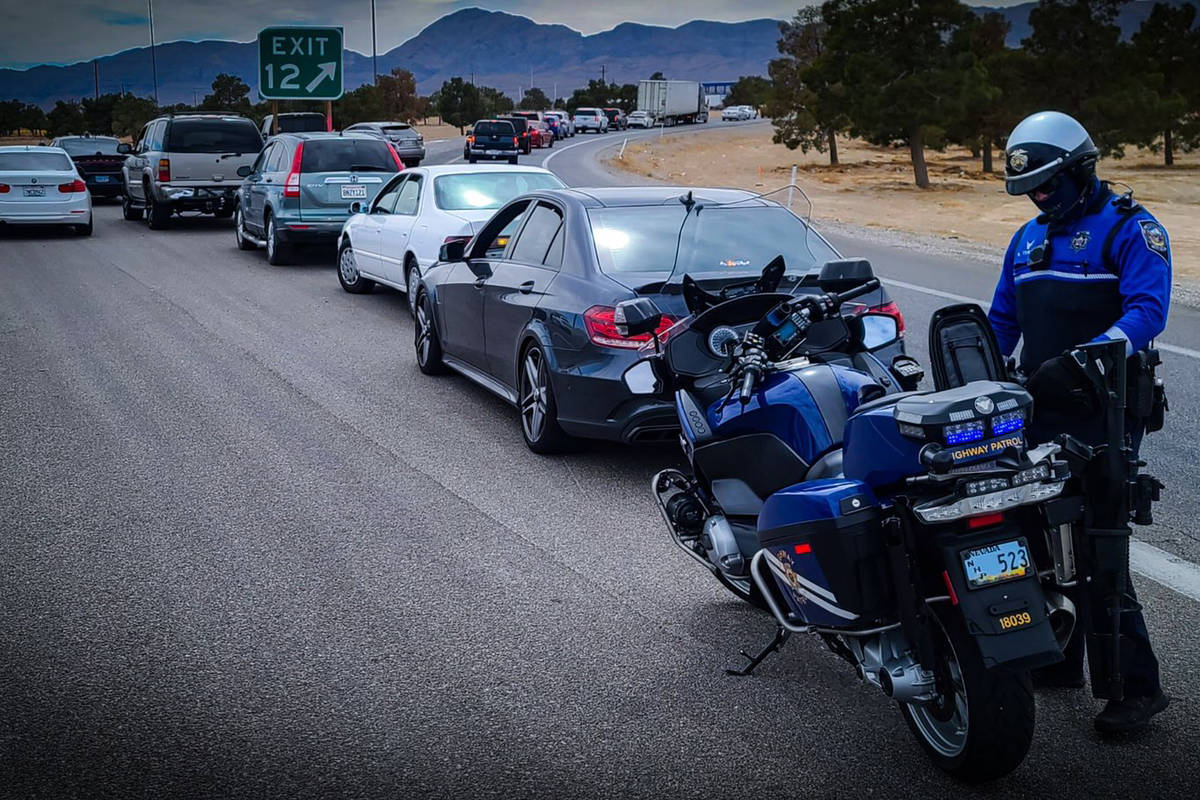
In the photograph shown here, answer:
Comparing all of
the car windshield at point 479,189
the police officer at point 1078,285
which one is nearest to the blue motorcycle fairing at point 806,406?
the police officer at point 1078,285

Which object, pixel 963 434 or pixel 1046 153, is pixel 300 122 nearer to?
pixel 1046 153

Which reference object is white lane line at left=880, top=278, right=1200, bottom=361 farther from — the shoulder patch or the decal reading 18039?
the decal reading 18039

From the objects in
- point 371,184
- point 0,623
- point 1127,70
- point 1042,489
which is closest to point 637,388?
point 1042,489

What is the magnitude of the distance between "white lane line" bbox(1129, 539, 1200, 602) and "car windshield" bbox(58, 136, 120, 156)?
30.4m

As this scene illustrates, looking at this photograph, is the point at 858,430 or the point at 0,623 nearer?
the point at 858,430

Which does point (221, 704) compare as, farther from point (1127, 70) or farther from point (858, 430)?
point (1127, 70)

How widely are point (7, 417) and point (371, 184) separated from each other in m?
9.38

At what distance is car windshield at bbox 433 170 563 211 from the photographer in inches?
502

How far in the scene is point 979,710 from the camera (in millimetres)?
3467

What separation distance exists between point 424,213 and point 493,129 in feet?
140

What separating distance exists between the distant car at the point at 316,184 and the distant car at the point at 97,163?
49.2 ft

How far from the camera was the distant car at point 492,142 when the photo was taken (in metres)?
53.0

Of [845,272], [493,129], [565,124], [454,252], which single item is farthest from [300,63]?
[565,124]

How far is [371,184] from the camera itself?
1748cm
